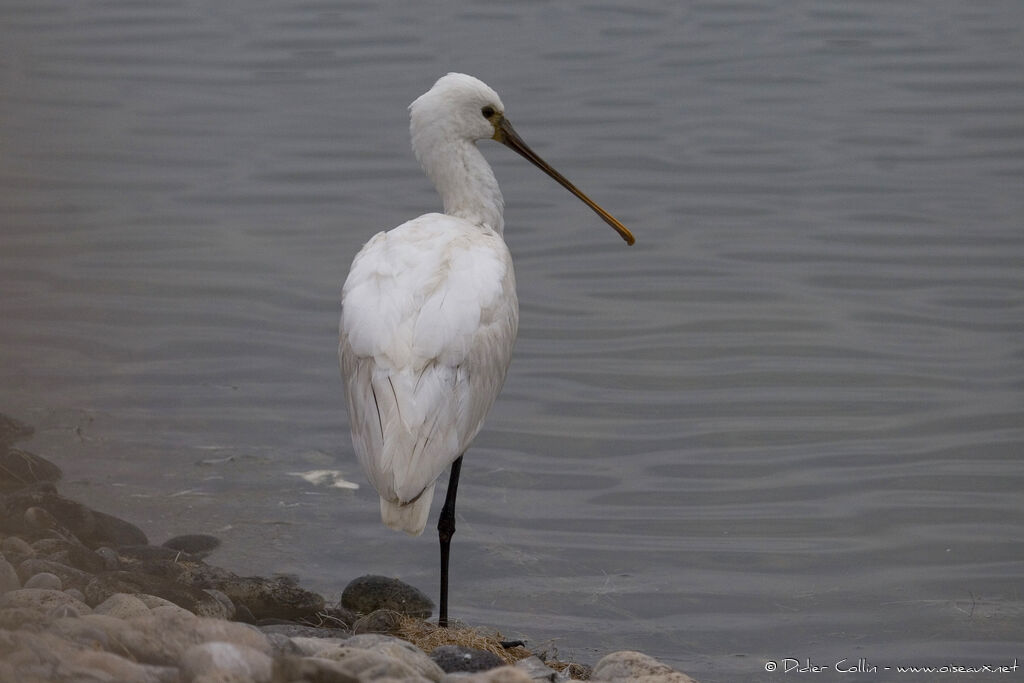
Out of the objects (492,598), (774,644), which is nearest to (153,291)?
(492,598)

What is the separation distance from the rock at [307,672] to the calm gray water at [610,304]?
3.25 meters

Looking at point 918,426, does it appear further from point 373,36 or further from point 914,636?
point 373,36

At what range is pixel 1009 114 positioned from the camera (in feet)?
49.0

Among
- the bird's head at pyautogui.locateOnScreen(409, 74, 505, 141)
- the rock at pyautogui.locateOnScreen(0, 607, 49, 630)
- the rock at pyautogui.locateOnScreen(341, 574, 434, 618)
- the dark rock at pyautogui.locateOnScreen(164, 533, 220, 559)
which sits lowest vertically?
the dark rock at pyautogui.locateOnScreen(164, 533, 220, 559)

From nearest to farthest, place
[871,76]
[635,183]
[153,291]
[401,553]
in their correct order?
[401,553]
[153,291]
[635,183]
[871,76]

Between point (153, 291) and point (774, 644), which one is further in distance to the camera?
point (153, 291)

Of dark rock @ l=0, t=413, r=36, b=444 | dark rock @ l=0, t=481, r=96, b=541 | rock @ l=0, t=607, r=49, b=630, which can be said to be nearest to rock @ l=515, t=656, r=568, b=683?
rock @ l=0, t=607, r=49, b=630

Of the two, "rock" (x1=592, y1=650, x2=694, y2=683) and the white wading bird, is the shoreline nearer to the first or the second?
"rock" (x1=592, y1=650, x2=694, y2=683)

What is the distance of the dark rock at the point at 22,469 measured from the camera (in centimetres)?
830

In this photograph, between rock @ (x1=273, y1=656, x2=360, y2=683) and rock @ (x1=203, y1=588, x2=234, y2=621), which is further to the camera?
rock @ (x1=203, y1=588, x2=234, y2=621)

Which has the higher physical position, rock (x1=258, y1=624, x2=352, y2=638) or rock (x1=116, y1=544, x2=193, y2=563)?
rock (x1=258, y1=624, x2=352, y2=638)

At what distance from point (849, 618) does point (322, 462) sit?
3.07 meters

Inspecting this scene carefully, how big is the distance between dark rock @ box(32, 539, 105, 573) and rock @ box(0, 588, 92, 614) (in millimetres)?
1108

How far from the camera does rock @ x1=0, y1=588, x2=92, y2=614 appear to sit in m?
5.22
